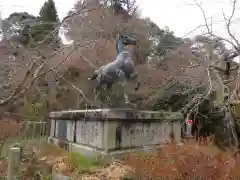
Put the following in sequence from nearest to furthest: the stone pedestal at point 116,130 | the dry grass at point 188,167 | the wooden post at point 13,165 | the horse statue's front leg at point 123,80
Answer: the wooden post at point 13,165, the dry grass at point 188,167, the stone pedestal at point 116,130, the horse statue's front leg at point 123,80

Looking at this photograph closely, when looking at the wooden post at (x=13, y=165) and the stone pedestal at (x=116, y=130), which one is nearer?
the wooden post at (x=13, y=165)

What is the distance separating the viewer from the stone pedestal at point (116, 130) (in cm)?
606

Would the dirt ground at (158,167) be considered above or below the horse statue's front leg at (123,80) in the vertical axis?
below

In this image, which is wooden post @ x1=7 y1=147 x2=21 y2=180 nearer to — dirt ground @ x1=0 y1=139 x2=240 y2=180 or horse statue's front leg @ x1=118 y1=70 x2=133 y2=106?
dirt ground @ x1=0 y1=139 x2=240 y2=180

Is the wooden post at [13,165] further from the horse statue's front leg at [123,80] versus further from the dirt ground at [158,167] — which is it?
the horse statue's front leg at [123,80]

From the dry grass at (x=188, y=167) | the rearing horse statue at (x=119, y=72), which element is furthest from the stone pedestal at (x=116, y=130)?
the dry grass at (x=188, y=167)

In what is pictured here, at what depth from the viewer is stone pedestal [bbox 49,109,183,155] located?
6059 millimetres

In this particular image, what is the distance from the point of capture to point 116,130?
6172 millimetres

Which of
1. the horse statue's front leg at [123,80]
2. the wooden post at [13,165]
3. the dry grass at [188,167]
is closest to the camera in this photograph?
the wooden post at [13,165]

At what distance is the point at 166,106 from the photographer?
48.4 feet

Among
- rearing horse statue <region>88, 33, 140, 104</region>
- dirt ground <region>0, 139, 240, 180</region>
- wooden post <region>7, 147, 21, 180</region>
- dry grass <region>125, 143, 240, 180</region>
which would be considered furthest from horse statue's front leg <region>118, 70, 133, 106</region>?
wooden post <region>7, 147, 21, 180</region>

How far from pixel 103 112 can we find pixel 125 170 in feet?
5.04

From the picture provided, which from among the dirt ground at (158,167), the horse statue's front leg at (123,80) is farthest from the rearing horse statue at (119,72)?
the dirt ground at (158,167)

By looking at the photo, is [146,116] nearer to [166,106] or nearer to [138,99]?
[138,99]
